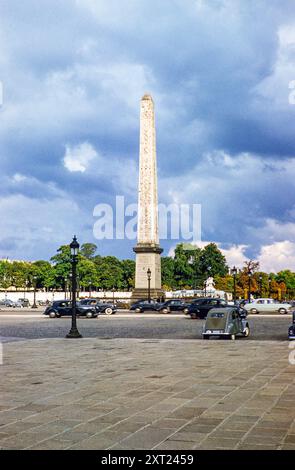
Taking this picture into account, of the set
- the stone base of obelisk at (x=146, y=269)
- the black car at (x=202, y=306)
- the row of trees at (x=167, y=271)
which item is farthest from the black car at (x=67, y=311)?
the row of trees at (x=167, y=271)

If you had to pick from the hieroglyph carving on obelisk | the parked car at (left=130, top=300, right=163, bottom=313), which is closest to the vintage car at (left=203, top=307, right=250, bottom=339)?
the hieroglyph carving on obelisk

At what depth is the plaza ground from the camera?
654 centimetres

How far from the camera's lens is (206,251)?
147750mm

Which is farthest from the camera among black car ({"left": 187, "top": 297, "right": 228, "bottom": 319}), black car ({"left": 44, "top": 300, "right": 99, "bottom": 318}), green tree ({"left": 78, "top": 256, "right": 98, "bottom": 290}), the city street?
green tree ({"left": 78, "top": 256, "right": 98, "bottom": 290})

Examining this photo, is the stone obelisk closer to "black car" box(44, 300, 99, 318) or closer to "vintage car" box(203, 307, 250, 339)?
"black car" box(44, 300, 99, 318)

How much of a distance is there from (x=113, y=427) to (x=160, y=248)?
160 feet

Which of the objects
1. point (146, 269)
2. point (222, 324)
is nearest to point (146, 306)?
point (146, 269)

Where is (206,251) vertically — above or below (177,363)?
above

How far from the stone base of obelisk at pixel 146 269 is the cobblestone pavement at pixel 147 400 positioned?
37904 mm

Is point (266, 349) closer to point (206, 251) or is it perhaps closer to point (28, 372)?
point (28, 372)

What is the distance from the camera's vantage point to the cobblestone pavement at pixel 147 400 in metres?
6.54

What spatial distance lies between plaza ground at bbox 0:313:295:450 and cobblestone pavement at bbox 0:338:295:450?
0.01 m

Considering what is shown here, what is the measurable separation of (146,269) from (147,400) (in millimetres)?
48649
